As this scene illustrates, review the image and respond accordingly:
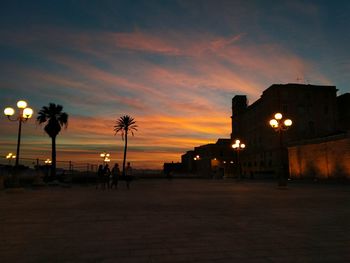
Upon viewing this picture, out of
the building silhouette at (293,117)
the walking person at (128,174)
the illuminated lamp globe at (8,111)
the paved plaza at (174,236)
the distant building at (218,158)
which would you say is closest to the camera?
the paved plaza at (174,236)

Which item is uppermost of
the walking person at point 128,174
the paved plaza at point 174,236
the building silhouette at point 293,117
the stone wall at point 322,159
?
the building silhouette at point 293,117

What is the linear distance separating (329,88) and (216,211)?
59186 millimetres

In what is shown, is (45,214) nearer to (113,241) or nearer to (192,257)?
(113,241)

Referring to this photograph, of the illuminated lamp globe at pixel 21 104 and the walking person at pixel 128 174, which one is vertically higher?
the illuminated lamp globe at pixel 21 104

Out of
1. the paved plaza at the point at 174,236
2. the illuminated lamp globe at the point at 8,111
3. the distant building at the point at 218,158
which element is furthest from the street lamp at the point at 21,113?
the distant building at the point at 218,158

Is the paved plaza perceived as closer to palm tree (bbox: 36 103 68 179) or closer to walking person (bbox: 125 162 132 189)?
walking person (bbox: 125 162 132 189)

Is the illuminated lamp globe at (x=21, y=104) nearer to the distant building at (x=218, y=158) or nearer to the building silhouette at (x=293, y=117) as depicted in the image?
the building silhouette at (x=293, y=117)

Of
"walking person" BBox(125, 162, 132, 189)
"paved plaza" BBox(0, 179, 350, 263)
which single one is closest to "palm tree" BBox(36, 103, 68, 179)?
"walking person" BBox(125, 162, 132, 189)

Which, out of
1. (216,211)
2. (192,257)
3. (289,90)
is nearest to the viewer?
(192,257)

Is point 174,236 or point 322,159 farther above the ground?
point 322,159

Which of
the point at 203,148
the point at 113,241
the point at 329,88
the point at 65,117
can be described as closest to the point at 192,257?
the point at 113,241

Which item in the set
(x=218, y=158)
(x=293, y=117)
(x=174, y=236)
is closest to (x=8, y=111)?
(x=174, y=236)

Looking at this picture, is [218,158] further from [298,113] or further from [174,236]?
[174,236]

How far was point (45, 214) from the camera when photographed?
978 cm
